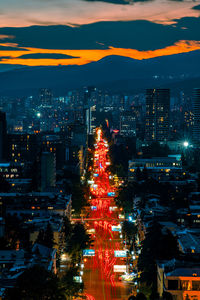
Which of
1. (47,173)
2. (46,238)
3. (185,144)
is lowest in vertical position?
(185,144)

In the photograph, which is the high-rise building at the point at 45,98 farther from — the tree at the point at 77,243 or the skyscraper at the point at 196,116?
the tree at the point at 77,243

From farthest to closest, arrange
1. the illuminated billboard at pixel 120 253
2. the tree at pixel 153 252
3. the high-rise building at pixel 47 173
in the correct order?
the high-rise building at pixel 47 173 → the illuminated billboard at pixel 120 253 → the tree at pixel 153 252

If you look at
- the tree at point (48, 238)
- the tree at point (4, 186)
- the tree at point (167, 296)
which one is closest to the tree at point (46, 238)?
the tree at point (48, 238)

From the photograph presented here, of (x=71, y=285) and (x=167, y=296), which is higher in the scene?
(x=167, y=296)

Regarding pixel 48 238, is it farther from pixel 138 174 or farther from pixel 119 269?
pixel 138 174

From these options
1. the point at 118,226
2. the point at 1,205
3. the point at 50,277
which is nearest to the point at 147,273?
the point at 50,277

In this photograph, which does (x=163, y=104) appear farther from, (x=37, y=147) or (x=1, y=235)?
(x=1, y=235)

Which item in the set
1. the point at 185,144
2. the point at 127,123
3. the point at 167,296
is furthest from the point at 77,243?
the point at 127,123

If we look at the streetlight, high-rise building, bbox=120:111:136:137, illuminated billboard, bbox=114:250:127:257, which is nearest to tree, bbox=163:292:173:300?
illuminated billboard, bbox=114:250:127:257
